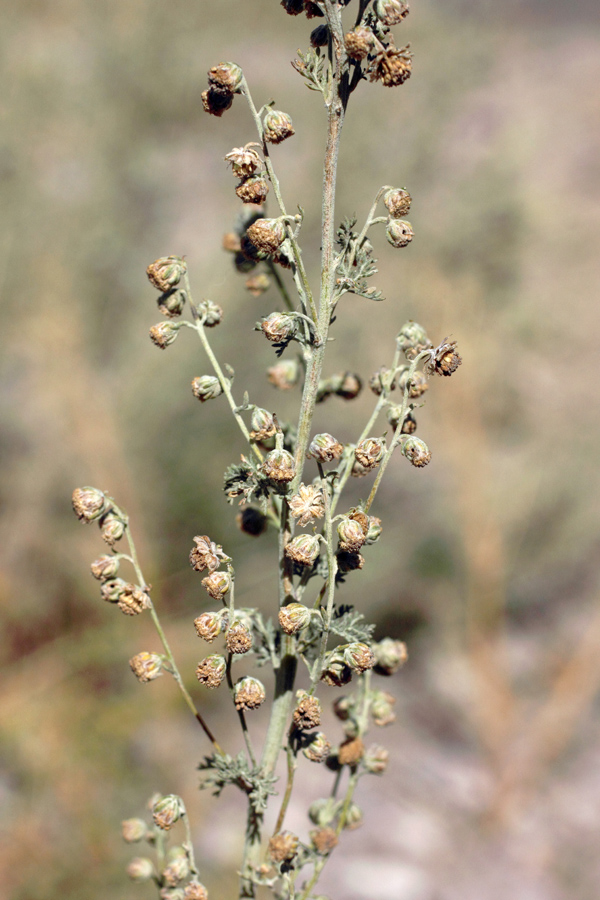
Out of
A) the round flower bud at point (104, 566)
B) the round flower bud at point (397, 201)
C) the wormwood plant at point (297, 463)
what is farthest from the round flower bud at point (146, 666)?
the round flower bud at point (397, 201)

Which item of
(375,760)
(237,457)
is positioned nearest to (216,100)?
(375,760)

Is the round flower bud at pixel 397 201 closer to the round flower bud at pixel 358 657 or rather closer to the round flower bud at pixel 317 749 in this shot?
the round flower bud at pixel 358 657

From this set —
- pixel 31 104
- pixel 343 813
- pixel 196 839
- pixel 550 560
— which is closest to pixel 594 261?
pixel 550 560

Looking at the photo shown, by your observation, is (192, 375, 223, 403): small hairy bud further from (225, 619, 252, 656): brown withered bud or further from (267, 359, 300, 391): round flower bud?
(225, 619, 252, 656): brown withered bud

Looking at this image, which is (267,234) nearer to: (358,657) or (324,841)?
(358,657)

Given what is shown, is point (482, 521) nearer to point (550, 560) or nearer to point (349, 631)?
point (550, 560)
